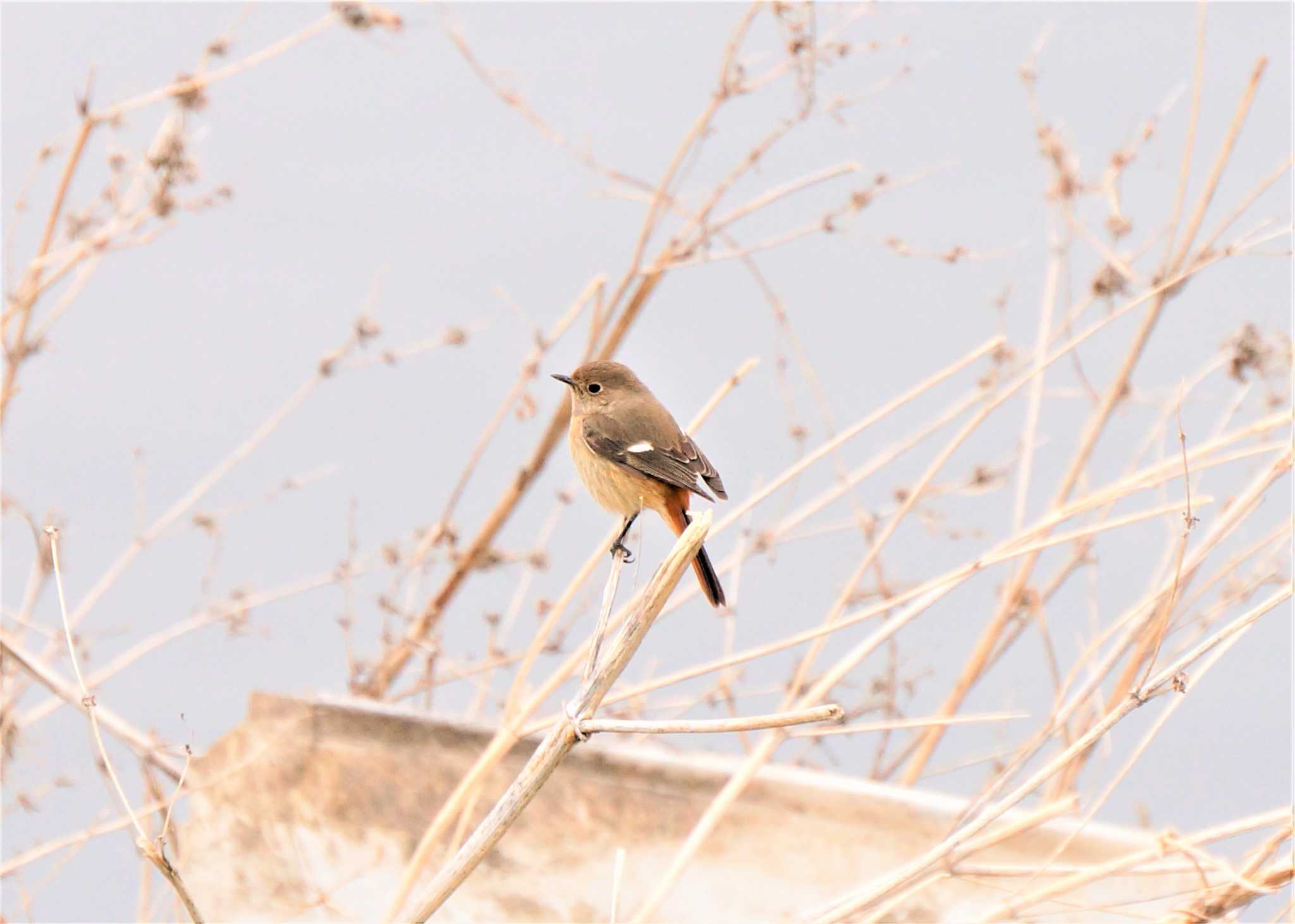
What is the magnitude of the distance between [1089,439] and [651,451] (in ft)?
5.18

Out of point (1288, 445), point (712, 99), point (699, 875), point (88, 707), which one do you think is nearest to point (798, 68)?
point (712, 99)

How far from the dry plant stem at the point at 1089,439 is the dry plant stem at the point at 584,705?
68.0 inches

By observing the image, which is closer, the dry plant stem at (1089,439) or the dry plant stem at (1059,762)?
the dry plant stem at (1059,762)

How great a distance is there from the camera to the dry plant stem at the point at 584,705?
4.08 ft

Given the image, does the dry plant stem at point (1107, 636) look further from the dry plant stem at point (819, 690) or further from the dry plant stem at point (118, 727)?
the dry plant stem at point (118, 727)

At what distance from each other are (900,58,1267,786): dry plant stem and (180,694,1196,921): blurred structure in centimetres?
36

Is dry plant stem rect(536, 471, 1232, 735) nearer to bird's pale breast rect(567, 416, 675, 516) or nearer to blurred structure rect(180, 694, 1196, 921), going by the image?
bird's pale breast rect(567, 416, 675, 516)

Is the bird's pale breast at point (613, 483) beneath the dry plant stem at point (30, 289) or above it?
beneath

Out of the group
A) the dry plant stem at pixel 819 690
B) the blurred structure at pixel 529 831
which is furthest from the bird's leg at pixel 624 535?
the blurred structure at pixel 529 831

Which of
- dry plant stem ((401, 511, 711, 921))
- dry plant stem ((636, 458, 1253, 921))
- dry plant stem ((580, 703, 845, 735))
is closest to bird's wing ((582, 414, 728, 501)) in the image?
dry plant stem ((401, 511, 711, 921))

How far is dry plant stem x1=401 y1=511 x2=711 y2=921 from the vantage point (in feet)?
4.08

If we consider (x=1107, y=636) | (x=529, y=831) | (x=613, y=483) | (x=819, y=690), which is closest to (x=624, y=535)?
(x=613, y=483)

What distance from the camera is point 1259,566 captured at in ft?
8.90

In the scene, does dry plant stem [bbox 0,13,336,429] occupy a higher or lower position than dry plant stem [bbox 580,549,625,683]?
higher
